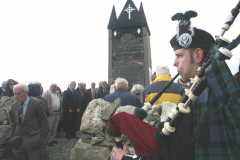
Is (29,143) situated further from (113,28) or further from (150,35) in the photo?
(150,35)

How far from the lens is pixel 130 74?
331 inches

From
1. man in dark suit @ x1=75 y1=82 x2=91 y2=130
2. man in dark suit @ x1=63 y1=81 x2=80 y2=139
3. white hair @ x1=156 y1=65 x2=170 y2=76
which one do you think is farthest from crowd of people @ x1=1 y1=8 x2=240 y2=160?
man in dark suit @ x1=75 y1=82 x2=91 y2=130

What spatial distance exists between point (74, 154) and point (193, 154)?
6.60ft

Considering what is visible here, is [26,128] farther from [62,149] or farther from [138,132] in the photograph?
[138,132]

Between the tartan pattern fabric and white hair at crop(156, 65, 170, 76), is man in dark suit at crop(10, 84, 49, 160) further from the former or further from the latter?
the tartan pattern fabric

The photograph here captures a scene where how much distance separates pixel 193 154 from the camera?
3.97 ft

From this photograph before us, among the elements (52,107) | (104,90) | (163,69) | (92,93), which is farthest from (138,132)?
(92,93)

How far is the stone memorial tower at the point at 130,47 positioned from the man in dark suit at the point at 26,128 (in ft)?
16.6

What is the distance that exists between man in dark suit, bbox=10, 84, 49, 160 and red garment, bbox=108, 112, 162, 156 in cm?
280

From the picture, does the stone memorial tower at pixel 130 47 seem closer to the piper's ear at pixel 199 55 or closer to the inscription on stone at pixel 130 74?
the inscription on stone at pixel 130 74

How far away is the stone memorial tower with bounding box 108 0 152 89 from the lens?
837cm

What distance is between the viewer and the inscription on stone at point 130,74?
8.38m

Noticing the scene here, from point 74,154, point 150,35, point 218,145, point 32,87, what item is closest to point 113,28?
point 150,35

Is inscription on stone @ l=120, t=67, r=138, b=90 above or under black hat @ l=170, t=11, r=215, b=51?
under
